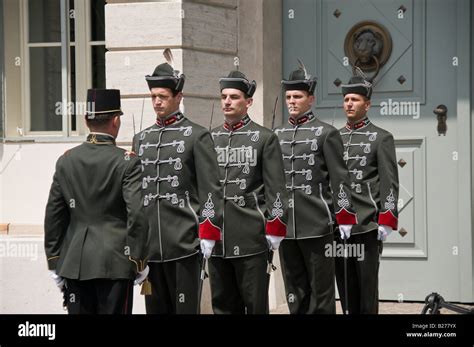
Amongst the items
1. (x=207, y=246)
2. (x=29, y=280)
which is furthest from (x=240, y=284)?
(x=29, y=280)

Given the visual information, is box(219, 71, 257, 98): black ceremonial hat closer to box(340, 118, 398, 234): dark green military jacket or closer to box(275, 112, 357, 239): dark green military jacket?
box(275, 112, 357, 239): dark green military jacket

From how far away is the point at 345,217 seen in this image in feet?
29.2

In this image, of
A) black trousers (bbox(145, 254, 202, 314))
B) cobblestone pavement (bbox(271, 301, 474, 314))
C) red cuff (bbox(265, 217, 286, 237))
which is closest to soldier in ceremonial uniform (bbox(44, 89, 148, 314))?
black trousers (bbox(145, 254, 202, 314))

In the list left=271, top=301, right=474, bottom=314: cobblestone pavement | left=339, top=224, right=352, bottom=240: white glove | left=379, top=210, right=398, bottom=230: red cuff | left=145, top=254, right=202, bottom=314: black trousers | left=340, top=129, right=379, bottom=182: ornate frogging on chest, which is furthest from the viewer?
left=271, top=301, right=474, bottom=314: cobblestone pavement

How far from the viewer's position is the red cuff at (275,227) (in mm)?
8305

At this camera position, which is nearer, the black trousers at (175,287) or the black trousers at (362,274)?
the black trousers at (175,287)

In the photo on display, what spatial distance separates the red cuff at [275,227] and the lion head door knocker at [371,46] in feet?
9.37

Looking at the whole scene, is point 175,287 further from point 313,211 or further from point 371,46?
point 371,46

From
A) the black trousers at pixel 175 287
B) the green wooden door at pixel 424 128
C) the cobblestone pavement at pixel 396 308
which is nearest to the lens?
the black trousers at pixel 175 287

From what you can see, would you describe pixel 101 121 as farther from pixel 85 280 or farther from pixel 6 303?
pixel 6 303

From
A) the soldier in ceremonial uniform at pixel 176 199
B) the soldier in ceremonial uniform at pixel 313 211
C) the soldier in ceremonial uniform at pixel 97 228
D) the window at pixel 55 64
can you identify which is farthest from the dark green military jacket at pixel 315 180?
the window at pixel 55 64

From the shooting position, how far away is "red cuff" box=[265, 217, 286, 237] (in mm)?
8305

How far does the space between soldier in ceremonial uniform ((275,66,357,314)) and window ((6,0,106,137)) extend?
8.59ft

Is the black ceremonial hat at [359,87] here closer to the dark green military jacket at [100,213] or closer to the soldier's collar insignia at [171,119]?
the soldier's collar insignia at [171,119]
